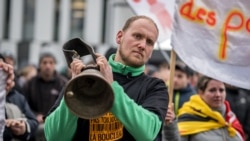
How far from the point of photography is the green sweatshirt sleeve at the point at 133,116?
3398 mm

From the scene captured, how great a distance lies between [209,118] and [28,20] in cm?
3017

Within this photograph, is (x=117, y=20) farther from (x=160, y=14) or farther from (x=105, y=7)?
(x=160, y=14)

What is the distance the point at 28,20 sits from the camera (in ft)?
117

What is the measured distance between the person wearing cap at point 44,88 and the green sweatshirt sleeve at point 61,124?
16.7 ft

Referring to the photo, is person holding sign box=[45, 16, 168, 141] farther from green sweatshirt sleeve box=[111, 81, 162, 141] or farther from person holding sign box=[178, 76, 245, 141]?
person holding sign box=[178, 76, 245, 141]

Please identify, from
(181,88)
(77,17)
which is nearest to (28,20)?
(77,17)

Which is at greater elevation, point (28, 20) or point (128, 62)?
point (128, 62)

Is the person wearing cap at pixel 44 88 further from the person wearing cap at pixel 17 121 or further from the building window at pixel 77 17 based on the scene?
the building window at pixel 77 17

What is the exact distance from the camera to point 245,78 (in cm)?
525

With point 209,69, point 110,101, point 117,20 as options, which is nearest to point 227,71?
point 209,69

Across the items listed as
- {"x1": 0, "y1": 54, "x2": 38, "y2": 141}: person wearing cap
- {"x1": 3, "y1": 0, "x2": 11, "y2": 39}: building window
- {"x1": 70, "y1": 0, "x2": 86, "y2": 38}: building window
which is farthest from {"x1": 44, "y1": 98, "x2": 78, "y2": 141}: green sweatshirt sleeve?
{"x1": 3, "y1": 0, "x2": 11, "y2": 39}: building window

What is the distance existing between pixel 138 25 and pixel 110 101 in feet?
1.94

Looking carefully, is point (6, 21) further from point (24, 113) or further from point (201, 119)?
point (201, 119)

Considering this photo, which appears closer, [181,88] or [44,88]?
[181,88]
